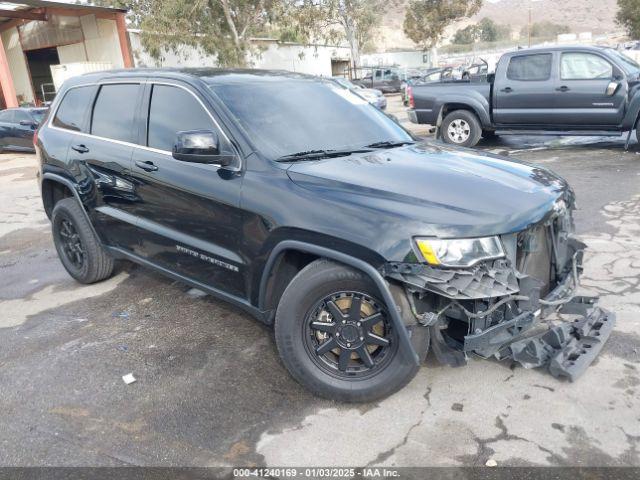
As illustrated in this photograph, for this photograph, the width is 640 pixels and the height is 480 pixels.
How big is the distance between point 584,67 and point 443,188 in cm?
834

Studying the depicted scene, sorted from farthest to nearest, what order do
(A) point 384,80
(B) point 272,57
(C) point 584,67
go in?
(A) point 384,80 → (B) point 272,57 → (C) point 584,67

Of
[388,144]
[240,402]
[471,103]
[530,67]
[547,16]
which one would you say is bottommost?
[240,402]

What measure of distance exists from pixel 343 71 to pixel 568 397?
42.2m

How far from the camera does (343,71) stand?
42.8 meters

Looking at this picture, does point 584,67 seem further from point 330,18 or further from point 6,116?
point 330,18

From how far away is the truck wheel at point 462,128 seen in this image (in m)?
10.8

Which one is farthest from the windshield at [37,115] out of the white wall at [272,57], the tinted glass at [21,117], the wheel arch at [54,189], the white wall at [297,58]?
the white wall at [297,58]

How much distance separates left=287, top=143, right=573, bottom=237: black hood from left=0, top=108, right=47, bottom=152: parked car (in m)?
14.2

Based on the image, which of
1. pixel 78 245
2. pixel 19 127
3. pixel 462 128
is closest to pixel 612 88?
pixel 462 128

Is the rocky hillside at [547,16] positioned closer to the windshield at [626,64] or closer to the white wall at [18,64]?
→ the white wall at [18,64]

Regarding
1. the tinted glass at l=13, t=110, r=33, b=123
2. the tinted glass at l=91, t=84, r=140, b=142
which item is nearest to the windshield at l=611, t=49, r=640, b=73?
the tinted glass at l=91, t=84, r=140, b=142

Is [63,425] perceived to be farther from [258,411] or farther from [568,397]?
[568,397]

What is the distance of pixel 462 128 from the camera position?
11016 millimetres

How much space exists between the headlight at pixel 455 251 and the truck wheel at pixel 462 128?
8.64 m
